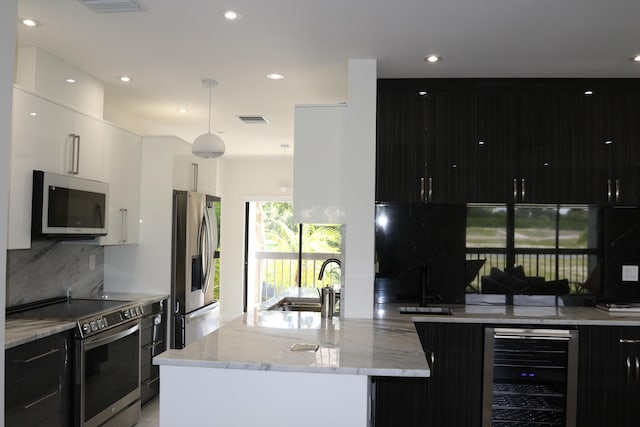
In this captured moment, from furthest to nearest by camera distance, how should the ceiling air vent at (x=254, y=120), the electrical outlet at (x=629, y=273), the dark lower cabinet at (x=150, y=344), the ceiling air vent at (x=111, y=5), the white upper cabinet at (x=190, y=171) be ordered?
the ceiling air vent at (x=254, y=120) < the white upper cabinet at (x=190, y=171) < the dark lower cabinet at (x=150, y=344) < the electrical outlet at (x=629, y=273) < the ceiling air vent at (x=111, y=5)

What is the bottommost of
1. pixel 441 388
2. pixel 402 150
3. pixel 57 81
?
pixel 441 388

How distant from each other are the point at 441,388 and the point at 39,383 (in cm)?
247

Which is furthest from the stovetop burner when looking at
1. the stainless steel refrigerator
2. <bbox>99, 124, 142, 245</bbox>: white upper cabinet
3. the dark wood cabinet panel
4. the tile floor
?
the dark wood cabinet panel

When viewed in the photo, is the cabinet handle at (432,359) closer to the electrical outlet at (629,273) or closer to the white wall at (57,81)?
the electrical outlet at (629,273)

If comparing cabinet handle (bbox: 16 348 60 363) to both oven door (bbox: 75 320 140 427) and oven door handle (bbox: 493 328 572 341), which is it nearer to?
oven door (bbox: 75 320 140 427)

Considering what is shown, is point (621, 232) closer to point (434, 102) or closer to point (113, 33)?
point (434, 102)

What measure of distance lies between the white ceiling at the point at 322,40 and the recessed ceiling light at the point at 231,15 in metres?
0.03

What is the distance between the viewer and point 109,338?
3.37 meters

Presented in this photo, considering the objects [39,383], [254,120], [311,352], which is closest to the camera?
[311,352]

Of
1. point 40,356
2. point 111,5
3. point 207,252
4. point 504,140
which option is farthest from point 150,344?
point 504,140

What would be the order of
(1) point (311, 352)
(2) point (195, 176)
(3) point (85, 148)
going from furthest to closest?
(2) point (195, 176) < (3) point (85, 148) < (1) point (311, 352)

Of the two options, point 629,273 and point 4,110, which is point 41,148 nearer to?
point 4,110

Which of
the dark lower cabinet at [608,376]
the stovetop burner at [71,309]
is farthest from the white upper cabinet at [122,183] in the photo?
the dark lower cabinet at [608,376]

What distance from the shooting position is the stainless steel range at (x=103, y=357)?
3084 mm
